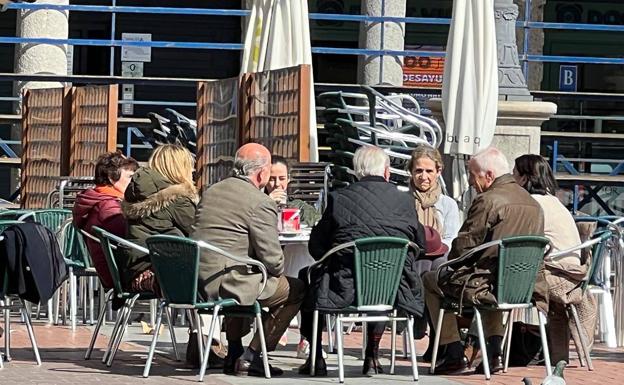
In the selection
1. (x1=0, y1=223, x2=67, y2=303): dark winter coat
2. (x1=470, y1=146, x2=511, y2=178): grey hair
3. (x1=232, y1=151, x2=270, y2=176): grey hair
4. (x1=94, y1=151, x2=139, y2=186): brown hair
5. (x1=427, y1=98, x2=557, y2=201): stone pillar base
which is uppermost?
(x1=427, y1=98, x2=557, y2=201): stone pillar base

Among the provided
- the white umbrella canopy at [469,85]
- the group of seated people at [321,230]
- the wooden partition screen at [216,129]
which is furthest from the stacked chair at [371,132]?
the group of seated people at [321,230]

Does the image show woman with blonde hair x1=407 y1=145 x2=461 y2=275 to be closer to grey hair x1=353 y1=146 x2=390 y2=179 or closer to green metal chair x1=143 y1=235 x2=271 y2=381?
grey hair x1=353 y1=146 x2=390 y2=179

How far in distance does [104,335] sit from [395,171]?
3762 millimetres

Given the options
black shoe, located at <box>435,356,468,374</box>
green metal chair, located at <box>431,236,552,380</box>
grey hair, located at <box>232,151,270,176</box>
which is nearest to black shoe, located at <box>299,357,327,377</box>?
black shoe, located at <box>435,356,468,374</box>

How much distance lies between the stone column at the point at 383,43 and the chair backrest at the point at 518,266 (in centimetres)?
1113

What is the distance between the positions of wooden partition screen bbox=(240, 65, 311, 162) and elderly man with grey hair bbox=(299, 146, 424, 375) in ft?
13.6

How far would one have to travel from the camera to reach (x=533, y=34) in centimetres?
2378

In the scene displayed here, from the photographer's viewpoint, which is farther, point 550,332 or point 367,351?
point 550,332

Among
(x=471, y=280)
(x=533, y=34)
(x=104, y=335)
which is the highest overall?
(x=533, y=34)

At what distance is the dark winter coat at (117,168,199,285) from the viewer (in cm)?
1011

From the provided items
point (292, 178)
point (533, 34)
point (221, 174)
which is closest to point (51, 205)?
point (221, 174)

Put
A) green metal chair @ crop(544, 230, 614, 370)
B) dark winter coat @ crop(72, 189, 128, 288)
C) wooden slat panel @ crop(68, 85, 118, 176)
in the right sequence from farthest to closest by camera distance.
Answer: wooden slat panel @ crop(68, 85, 118, 176) < dark winter coat @ crop(72, 189, 128, 288) < green metal chair @ crop(544, 230, 614, 370)

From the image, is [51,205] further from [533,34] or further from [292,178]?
[533,34]

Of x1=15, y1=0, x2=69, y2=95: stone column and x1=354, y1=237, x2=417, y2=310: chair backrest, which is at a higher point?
x1=15, y1=0, x2=69, y2=95: stone column
